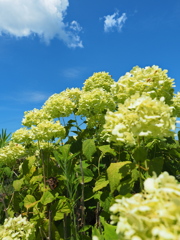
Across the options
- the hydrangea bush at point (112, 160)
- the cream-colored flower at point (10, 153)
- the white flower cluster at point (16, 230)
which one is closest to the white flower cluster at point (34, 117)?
the hydrangea bush at point (112, 160)

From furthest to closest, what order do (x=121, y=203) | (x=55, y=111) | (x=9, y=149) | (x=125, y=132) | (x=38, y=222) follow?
(x=9, y=149), (x=55, y=111), (x=38, y=222), (x=125, y=132), (x=121, y=203)

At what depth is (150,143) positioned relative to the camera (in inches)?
92.5

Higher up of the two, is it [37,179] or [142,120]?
[142,120]

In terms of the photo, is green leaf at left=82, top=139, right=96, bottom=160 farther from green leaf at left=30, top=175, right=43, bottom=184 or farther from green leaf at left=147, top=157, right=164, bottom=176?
green leaf at left=30, top=175, right=43, bottom=184

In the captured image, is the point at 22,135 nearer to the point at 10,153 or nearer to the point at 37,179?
the point at 10,153

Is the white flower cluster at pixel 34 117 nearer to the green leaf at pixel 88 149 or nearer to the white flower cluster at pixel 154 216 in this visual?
the green leaf at pixel 88 149

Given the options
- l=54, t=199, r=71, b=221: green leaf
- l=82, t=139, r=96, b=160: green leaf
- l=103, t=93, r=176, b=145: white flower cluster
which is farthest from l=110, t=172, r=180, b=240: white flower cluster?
l=54, t=199, r=71, b=221: green leaf

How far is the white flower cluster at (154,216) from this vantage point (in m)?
0.79

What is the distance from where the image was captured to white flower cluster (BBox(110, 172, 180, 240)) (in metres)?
0.79

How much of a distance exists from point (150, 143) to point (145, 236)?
1574 millimetres

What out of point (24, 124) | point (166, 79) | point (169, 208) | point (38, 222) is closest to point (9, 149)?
point (24, 124)

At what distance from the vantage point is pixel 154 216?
0.85m

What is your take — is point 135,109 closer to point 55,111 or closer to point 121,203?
point 121,203

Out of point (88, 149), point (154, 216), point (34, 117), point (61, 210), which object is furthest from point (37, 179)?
point (154, 216)
